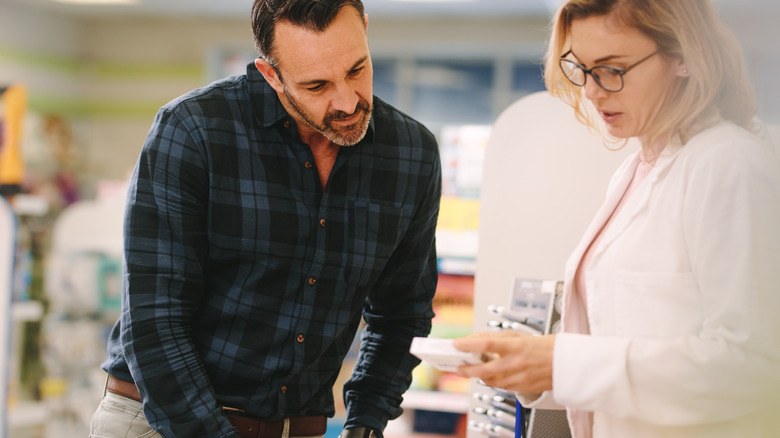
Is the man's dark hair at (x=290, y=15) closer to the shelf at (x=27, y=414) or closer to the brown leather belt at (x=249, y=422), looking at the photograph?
the brown leather belt at (x=249, y=422)

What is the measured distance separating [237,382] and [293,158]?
0.49 meters

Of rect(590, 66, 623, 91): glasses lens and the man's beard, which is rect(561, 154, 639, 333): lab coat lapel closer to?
rect(590, 66, 623, 91): glasses lens

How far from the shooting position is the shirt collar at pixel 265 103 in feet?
5.14

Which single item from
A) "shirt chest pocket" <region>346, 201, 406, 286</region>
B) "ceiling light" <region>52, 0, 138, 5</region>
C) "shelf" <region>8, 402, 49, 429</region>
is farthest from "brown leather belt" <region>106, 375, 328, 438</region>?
"ceiling light" <region>52, 0, 138, 5</region>

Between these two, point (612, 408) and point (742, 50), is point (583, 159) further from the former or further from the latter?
point (612, 408)

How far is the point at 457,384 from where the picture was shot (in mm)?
4535

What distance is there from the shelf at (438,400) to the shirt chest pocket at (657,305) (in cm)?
345

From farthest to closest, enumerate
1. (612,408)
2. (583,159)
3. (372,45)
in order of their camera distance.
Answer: (372,45) < (583,159) < (612,408)

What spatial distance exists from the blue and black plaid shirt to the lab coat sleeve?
639 mm

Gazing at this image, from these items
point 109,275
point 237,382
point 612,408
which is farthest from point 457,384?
point 612,408

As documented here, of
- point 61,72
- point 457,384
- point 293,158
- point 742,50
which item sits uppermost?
point 61,72

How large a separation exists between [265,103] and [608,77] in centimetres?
74

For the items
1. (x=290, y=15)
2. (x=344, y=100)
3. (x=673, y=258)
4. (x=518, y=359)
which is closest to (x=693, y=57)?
(x=673, y=258)

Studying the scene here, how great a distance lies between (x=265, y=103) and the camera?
62.1 inches
